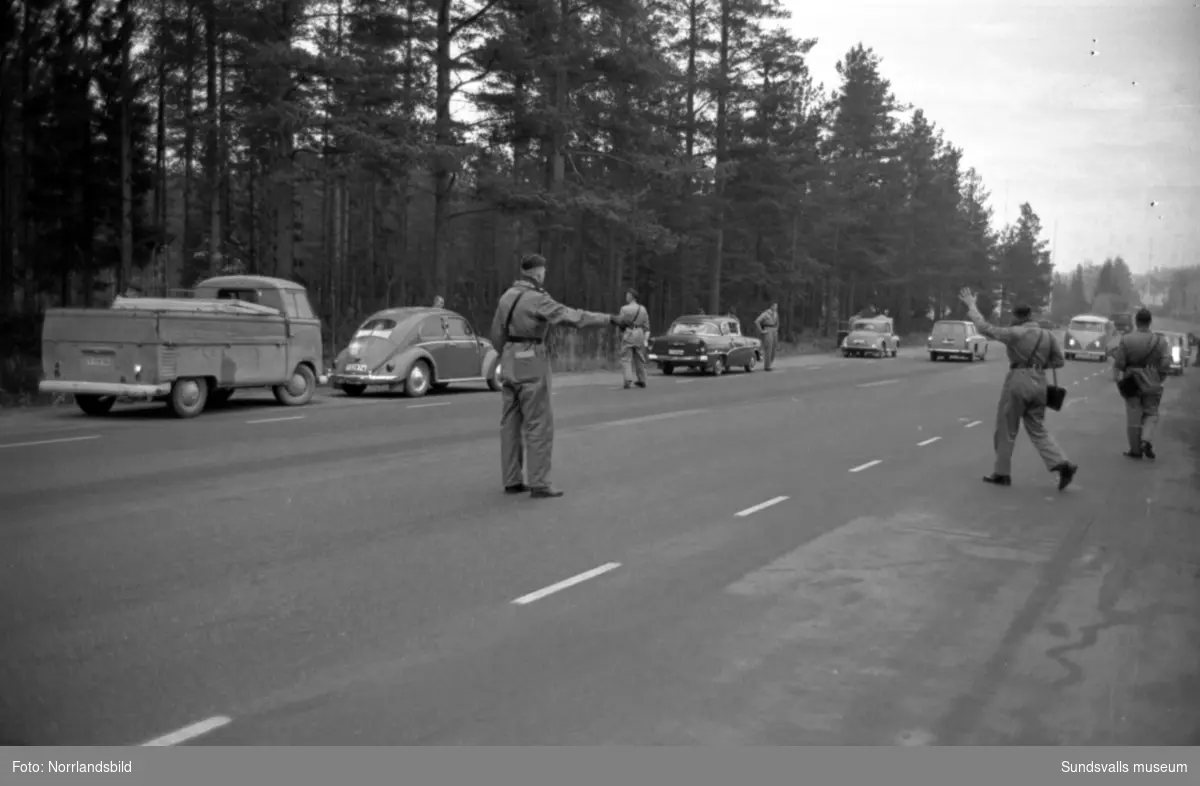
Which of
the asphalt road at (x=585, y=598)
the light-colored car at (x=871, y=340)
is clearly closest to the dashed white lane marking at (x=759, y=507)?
the asphalt road at (x=585, y=598)

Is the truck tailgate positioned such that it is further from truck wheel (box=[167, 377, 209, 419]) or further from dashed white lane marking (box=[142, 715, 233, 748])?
dashed white lane marking (box=[142, 715, 233, 748])

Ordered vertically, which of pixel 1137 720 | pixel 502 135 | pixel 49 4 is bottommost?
pixel 1137 720

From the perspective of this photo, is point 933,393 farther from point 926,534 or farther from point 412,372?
point 926,534

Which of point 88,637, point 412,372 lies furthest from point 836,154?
point 88,637

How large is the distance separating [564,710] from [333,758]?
3.37 ft

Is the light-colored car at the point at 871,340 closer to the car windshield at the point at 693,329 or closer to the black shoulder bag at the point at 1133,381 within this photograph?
the car windshield at the point at 693,329

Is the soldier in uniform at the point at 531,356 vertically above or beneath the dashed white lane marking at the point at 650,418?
above

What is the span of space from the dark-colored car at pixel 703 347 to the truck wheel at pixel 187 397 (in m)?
17.2

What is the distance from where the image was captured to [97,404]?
17.0 metres

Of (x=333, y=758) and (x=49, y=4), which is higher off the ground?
(x=49, y=4)

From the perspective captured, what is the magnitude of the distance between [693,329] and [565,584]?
26.3 meters

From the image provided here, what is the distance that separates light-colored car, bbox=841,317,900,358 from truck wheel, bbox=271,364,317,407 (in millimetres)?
35060

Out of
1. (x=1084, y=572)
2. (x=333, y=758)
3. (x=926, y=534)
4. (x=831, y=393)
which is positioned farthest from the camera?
(x=831, y=393)

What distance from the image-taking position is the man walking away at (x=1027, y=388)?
11.6m
